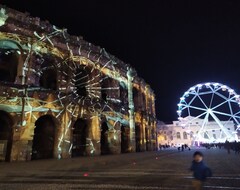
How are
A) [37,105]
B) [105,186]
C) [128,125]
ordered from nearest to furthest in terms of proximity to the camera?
[105,186] < [37,105] < [128,125]

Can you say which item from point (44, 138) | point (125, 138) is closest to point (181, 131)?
point (125, 138)

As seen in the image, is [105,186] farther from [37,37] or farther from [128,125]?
[128,125]

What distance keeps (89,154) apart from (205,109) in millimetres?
29804

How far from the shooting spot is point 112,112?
23047 mm

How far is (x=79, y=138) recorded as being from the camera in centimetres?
2211

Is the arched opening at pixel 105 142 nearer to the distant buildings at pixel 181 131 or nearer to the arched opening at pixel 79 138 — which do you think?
the arched opening at pixel 79 138

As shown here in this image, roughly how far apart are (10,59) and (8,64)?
0.54 m

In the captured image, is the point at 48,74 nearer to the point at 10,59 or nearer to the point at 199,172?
the point at 10,59

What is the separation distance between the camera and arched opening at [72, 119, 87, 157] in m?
21.1

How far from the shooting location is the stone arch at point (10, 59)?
57.0 ft

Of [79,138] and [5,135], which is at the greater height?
[5,135]

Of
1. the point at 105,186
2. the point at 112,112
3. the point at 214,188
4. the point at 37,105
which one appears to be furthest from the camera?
the point at 112,112

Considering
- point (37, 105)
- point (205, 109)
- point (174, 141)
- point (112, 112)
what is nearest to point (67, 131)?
point (37, 105)

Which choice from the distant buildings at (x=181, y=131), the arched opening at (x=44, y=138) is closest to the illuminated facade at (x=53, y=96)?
the arched opening at (x=44, y=138)
